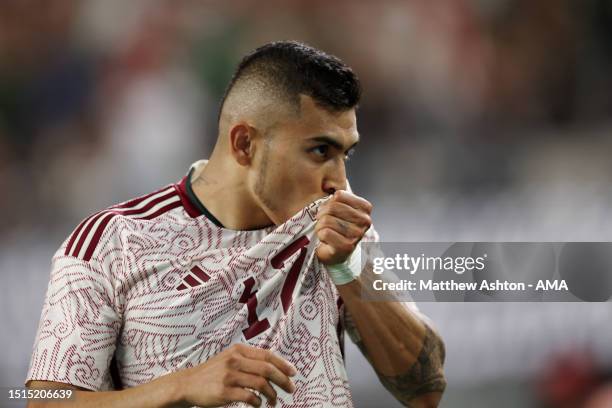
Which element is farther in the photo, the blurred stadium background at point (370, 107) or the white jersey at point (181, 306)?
the blurred stadium background at point (370, 107)

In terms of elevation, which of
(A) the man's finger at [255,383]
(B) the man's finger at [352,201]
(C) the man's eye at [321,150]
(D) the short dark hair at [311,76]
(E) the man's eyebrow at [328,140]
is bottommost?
(A) the man's finger at [255,383]

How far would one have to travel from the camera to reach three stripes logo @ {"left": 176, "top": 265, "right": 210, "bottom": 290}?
169 cm

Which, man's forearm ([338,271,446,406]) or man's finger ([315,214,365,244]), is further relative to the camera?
man's forearm ([338,271,446,406])

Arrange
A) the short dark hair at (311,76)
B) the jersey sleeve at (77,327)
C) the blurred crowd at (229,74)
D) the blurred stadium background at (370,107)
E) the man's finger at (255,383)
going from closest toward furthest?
the man's finger at (255,383) < the jersey sleeve at (77,327) < the short dark hair at (311,76) < the blurred stadium background at (370,107) < the blurred crowd at (229,74)

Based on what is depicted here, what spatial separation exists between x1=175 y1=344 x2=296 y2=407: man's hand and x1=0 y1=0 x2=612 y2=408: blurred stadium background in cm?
166

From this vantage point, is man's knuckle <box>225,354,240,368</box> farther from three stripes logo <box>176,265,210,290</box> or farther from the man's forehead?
the man's forehead

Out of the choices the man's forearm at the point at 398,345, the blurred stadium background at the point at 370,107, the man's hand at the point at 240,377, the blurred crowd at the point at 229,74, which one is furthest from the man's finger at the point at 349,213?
the blurred crowd at the point at 229,74

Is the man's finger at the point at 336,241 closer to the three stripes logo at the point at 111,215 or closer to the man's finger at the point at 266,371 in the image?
the man's finger at the point at 266,371

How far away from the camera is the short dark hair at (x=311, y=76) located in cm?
173

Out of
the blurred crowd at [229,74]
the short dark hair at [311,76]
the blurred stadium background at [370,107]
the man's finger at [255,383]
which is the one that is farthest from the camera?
the blurred crowd at [229,74]

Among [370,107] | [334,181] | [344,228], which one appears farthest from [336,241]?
[370,107]

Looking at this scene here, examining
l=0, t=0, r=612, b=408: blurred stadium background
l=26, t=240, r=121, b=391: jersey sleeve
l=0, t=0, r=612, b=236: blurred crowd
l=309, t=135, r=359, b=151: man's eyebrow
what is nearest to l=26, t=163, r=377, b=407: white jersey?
l=26, t=240, r=121, b=391: jersey sleeve

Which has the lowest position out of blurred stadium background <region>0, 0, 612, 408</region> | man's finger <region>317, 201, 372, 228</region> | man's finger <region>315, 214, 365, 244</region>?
man's finger <region>315, 214, 365, 244</region>

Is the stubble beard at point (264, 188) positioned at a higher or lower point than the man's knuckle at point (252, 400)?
higher
